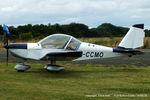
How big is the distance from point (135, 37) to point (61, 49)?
404cm

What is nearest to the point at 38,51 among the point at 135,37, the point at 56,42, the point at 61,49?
the point at 56,42

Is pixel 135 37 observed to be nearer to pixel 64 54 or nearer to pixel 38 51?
pixel 64 54

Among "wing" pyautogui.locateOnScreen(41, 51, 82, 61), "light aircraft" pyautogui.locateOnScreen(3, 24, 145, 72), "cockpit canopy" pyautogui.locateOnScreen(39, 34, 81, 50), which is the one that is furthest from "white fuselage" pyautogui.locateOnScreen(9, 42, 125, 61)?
"wing" pyautogui.locateOnScreen(41, 51, 82, 61)

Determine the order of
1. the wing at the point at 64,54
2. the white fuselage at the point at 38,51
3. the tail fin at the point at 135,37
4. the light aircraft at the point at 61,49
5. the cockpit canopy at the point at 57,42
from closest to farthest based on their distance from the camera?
1. the wing at the point at 64,54
2. the light aircraft at the point at 61,49
3. the white fuselage at the point at 38,51
4. the cockpit canopy at the point at 57,42
5. the tail fin at the point at 135,37

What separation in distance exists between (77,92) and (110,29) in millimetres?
76947

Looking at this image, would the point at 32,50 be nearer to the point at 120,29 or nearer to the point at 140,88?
the point at 140,88

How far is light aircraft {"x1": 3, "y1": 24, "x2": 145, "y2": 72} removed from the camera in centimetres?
1090

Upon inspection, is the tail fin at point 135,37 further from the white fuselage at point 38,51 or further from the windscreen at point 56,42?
the windscreen at point 56,42

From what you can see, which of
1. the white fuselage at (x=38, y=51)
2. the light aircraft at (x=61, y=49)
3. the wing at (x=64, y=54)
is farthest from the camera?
the white fuselage at (x=38, y=51)

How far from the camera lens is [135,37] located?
12484mm

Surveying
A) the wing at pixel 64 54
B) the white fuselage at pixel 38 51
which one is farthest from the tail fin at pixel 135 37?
the wing at pixel 64 54

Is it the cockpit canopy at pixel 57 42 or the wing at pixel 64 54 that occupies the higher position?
the cockpit canopy at pixel 57 42

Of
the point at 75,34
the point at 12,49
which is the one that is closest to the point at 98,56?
the point at 12,49

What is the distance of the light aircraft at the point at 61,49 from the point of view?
10.9 m
